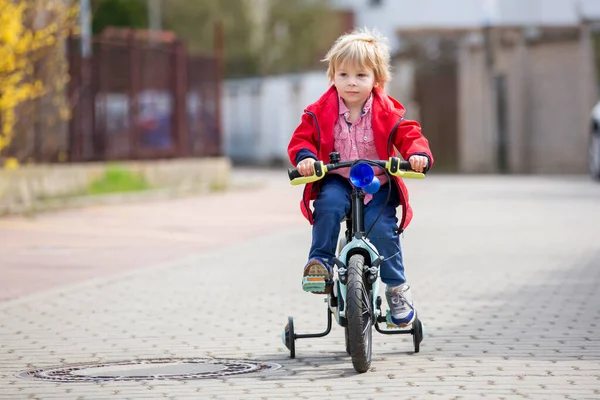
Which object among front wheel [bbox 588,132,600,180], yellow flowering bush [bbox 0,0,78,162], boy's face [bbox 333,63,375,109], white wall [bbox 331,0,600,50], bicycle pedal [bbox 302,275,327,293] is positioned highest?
white wall [bbox 331,0,600,50]

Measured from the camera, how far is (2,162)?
2069 cm

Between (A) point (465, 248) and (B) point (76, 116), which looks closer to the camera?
(A) point (465, 248)

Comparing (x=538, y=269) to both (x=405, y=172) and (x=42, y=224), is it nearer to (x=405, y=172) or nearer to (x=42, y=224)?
(x=405, y=172)

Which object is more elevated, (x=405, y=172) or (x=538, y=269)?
(x=405, y=172)

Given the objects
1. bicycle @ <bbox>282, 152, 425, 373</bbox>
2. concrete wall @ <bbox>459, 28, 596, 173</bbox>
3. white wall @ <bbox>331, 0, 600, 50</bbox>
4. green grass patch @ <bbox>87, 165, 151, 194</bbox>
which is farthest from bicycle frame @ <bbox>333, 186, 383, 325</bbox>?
white wall @ <bbox>331, 0, 600, 50</bbox>

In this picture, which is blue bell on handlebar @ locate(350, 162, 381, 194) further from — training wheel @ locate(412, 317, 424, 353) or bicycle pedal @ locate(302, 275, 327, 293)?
training wheel @ locate(412, 317, 424, 353)

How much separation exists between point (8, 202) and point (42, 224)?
2705 millimetres

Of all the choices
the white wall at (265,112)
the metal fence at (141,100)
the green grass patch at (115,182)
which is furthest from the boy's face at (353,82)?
the white wall at (265,112)

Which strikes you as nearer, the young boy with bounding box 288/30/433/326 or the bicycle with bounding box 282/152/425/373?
the bicycle with bounding box 282/152/425/373

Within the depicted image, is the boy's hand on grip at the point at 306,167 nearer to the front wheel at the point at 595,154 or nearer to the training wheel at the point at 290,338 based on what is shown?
the training wheel at the point at 290,338

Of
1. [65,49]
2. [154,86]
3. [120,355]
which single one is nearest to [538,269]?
[120,355]

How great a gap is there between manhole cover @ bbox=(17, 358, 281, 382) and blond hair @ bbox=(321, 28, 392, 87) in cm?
146

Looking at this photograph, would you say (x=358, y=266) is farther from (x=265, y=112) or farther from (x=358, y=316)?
(x=265, y=112)

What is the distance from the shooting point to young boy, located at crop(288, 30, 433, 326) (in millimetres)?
6824
